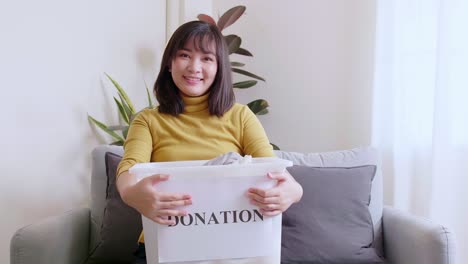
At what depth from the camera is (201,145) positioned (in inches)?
47.3

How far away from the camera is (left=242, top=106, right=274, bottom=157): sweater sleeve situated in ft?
3.94

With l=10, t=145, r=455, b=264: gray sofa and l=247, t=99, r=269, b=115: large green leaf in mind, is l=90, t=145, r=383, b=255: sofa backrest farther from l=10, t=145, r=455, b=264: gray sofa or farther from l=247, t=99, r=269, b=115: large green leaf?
l=247, t=99, r=269, b=115: large green leaf

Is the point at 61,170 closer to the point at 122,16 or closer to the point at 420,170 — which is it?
the point at 122,16

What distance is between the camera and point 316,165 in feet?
5.62

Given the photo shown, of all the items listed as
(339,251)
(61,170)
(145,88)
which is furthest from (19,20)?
(339,251)

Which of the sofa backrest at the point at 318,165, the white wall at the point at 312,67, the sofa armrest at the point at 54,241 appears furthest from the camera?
the white wall at the point at 312,67

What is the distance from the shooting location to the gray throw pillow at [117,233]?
1.46 m

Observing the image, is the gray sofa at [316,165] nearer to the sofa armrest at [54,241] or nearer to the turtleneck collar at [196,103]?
the sofa armrest at [54,241]

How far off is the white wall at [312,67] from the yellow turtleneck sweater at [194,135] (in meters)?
1.06

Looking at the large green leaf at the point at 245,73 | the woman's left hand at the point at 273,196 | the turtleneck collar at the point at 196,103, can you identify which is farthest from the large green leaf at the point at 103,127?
the woman's left hand at the point at 273,196

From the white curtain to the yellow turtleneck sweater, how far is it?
0.90 metres

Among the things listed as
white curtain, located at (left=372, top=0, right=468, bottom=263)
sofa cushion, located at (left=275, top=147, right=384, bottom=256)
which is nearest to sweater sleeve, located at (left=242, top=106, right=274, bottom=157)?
sofa cushion, located at (left=275, top=147, right=384, bottom=256)

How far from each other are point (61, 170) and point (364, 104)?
1.41 metres

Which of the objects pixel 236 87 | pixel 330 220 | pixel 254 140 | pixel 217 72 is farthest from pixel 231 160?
pixel 236 87
